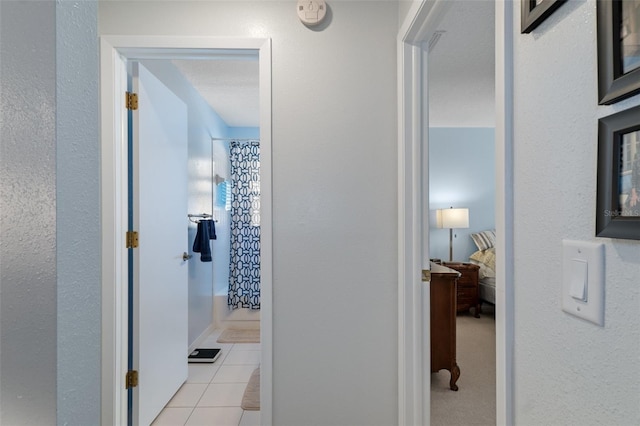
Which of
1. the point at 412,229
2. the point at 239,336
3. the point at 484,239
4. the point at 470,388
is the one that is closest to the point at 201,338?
the point at 239,336

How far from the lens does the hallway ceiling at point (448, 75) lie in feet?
7.54

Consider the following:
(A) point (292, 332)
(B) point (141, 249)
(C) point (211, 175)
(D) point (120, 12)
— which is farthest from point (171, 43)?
(C) point (211, 175)

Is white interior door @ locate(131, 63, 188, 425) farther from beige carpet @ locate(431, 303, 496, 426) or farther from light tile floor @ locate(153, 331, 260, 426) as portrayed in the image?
beige carpet @ locate(431, 303, 496, 426)

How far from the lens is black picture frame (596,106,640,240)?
1.50ft

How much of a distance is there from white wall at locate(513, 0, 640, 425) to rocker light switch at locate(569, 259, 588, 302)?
0.03 meters

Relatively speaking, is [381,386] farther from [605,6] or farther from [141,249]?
[605,6]

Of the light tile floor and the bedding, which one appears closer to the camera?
the light tile floor

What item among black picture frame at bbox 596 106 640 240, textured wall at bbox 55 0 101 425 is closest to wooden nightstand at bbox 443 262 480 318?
black picture frame at bbox 596 106 640 240

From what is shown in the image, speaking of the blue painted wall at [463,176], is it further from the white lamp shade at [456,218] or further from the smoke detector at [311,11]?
the smoke detector at [311,11]

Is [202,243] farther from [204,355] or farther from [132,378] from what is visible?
[132,378]

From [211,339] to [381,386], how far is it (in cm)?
245

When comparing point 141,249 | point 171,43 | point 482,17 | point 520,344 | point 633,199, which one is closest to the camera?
point 633,199

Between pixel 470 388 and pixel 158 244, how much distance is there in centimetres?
245

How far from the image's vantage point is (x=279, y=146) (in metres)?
1.75
